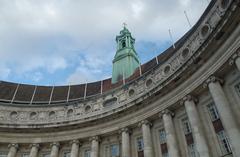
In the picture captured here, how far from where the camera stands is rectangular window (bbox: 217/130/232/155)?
22.7 metres

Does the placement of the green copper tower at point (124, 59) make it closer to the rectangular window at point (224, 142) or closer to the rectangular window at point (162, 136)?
the rectangular window at point (162, 136)

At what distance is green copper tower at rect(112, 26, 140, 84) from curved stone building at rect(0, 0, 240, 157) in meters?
6.04

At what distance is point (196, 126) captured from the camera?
25.4 m

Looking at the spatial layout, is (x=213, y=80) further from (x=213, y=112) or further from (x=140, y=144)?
(x=140, y=144)

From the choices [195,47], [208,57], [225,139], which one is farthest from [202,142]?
[195,47]

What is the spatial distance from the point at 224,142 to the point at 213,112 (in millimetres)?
3534

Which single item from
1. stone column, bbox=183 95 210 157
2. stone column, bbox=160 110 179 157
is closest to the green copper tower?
stone column, bbox=160 110 179 157

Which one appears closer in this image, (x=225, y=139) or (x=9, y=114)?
(x=225, y=139)

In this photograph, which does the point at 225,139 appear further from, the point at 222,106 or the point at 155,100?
the point at 155,100

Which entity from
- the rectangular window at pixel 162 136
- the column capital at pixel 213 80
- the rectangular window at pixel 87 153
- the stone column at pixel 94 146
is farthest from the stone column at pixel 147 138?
the column capital at pixel 213 80

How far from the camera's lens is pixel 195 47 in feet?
93.8

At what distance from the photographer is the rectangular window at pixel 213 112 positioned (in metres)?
25.4

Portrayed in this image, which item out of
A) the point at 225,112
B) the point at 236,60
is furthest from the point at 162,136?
the point at 236,60

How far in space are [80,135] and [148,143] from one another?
36.9 ft
